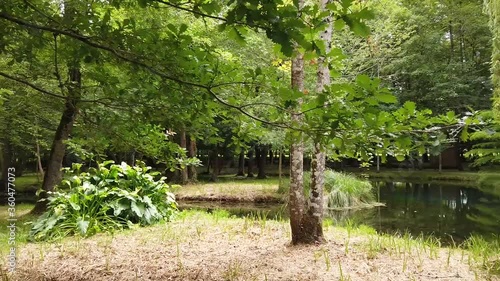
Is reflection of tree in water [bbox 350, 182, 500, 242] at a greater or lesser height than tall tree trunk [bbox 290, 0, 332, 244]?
lesser

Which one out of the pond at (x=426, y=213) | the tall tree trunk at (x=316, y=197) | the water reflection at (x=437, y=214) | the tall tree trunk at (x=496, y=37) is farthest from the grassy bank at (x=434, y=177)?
the tall tree trunk at (x=316, y=197)

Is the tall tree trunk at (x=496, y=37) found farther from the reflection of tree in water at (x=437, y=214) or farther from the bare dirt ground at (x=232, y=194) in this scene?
the bare dirt ground at (x=232, y=194)

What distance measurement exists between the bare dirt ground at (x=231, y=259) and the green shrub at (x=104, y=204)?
14.5 inches

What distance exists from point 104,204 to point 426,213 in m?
9.38

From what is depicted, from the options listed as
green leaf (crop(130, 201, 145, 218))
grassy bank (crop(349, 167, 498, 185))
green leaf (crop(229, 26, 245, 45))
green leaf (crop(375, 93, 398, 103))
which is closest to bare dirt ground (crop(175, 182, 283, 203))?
green leaf (crop(130, 201, 145, 218))

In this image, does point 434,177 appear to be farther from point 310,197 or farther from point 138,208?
point 138,208

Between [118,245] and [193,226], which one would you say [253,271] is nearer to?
[118,245]

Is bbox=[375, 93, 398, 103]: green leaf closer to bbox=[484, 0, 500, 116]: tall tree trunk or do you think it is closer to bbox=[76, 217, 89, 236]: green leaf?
bbox=[76, 217, 89, 236]: green leaf

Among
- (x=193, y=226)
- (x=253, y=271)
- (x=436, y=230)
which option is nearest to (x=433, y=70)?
(x=436, y=230)

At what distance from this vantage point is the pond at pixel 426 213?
900cm

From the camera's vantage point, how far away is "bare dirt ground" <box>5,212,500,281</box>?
384 centimetres

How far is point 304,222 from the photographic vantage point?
4957 mm

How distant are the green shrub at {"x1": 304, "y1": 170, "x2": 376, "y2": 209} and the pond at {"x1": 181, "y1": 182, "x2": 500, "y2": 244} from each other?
1.73 ft

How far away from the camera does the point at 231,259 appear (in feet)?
14.2
